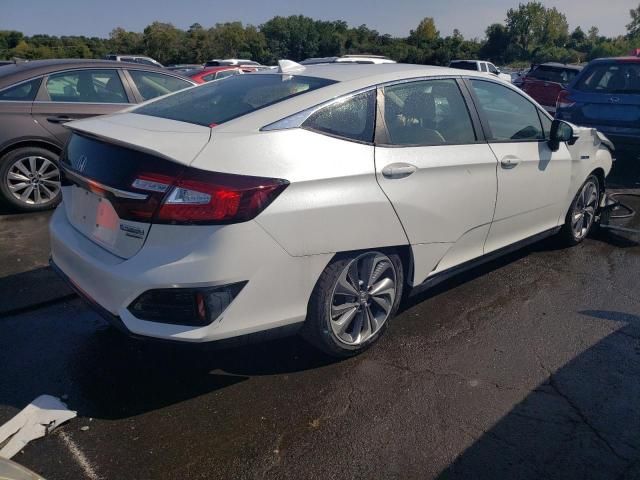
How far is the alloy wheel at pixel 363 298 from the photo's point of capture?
3.14 metres

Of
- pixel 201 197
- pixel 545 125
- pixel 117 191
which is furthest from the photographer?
pixel 545 125

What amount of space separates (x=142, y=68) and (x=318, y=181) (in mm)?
4899

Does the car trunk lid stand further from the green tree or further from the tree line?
the green tree

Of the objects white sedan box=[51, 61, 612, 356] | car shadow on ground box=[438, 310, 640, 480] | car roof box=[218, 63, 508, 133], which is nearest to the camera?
car shadow on ground box=[438, 310, 640, 480]

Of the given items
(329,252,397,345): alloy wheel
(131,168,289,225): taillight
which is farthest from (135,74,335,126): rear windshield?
(329,252,397,345): alloy wheel

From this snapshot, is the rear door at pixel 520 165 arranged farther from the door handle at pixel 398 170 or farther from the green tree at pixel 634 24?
the green tree at pixel 634 24

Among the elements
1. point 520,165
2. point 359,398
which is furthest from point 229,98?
point 520,165

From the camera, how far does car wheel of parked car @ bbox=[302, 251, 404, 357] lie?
9.87 feet

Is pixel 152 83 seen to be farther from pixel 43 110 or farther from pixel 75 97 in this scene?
pixel 43 110

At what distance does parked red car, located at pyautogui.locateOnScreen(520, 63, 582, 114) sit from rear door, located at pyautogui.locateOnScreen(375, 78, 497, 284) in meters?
14.3

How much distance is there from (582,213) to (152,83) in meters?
5.00

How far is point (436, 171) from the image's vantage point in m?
3.42

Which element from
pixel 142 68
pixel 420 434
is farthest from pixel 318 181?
pixel 142 68

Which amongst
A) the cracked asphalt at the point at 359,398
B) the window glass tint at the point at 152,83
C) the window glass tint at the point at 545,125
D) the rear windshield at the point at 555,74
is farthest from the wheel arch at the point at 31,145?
the rear windshield at the point at 555,74
